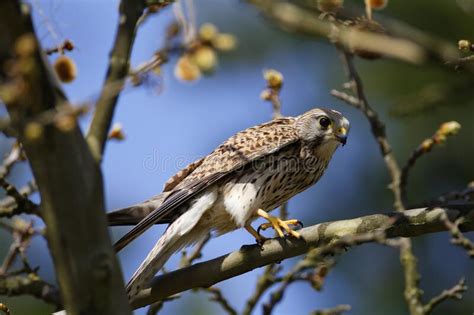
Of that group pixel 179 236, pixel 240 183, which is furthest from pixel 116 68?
pixel 240 183

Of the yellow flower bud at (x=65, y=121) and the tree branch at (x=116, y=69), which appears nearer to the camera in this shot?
the yellow flower bud at (x=65, y=121)

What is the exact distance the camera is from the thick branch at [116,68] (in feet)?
7.57

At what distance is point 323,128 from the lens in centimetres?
540

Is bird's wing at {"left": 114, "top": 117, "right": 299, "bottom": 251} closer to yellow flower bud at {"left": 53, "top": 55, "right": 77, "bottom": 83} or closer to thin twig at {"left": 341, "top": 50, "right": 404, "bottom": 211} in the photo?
thin twig at {"left": 341, "top": 50, "right": 404, "bottom": 211}

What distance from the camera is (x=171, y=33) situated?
220 cm

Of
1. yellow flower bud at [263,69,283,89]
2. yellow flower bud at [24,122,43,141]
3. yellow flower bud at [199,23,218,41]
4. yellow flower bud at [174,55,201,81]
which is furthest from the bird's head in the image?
yellow flower bud at [24,122,43,141]

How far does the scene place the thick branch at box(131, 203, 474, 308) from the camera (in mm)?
3471

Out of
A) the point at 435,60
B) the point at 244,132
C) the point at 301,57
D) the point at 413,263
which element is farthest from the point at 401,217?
the point at 301,57

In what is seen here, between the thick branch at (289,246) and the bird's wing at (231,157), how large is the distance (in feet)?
2.50

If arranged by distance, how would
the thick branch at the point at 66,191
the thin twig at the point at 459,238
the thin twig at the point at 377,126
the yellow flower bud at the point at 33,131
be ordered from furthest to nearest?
1. the thin twig at the point at 377,126
2. the thin twig at the point at 459,238
3. the thick branch at the point at 66,191
4. the yellow flower bud at the point at 33,131

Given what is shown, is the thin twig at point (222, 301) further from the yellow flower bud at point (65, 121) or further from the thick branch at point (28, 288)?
the yellow flower bud at point (65, 121)

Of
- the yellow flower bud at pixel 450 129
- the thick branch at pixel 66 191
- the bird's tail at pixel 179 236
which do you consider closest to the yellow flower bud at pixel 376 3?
the yellow flower bud at pixel 450 129

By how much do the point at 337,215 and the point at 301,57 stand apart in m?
1.97

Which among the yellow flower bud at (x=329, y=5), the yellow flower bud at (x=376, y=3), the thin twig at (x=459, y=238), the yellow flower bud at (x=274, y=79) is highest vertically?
the yellow flower bud at (x=329, y=5)
